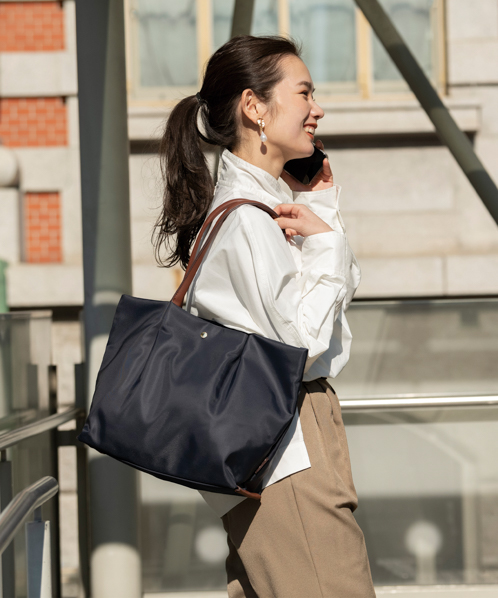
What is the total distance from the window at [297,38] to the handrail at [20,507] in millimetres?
4367

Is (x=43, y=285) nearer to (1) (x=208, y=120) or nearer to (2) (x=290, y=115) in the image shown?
(1) (x=208, y=120)

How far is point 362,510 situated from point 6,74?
12.8 ft

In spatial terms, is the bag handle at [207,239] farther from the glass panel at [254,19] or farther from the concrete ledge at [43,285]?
the glass panel at [254,19]

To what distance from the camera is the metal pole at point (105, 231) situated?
2541mm

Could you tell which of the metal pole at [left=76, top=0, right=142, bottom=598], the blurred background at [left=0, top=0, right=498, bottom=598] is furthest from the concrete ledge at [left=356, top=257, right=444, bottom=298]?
the metal pole at [left=76, top=0, right=142, bottom=598]

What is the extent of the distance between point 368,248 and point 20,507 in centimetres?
402

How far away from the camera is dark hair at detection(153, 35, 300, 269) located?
5.21 ft

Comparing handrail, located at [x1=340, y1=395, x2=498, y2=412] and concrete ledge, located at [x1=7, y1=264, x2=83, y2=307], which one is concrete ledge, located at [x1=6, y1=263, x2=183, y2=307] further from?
handrail, located at [x1=340, y1=395, x2=498, y2=412]

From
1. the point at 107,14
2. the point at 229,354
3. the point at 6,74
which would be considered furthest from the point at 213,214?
the point at 6,74

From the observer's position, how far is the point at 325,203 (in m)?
1.70

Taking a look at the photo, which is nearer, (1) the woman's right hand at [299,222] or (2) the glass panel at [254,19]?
(1) the woman's right hand at [299,222]

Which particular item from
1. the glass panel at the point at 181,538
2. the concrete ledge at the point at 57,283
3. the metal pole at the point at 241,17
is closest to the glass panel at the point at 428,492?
the glass panel at the point at 181,538

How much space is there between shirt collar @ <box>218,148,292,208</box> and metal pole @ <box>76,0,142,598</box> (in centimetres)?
107

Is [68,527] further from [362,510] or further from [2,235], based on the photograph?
[362,510]
